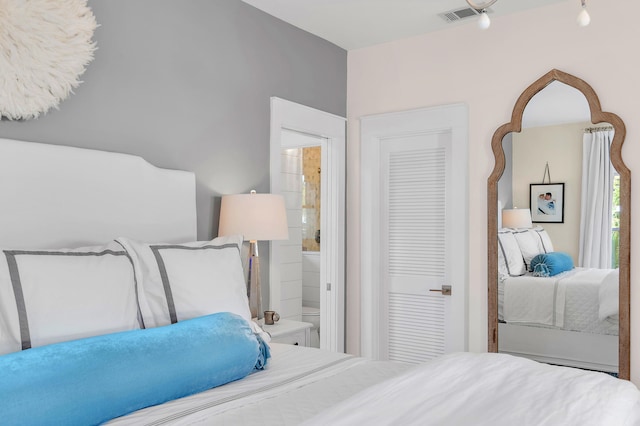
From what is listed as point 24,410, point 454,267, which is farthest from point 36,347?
point 454,267

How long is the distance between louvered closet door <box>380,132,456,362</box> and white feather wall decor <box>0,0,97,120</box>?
2.29 meters

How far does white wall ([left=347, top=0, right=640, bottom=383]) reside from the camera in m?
3.04

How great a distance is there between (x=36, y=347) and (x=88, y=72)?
4.48ft

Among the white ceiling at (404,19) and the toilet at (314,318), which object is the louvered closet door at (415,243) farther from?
the toilet at (314,318)

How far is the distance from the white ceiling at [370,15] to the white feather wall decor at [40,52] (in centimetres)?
122

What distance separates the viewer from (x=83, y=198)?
229 cm

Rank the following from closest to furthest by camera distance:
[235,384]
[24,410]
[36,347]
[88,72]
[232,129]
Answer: [24,410] → [36,347] → [235,384] → [88,72] → [232,129]

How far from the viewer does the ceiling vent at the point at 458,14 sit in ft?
10.9

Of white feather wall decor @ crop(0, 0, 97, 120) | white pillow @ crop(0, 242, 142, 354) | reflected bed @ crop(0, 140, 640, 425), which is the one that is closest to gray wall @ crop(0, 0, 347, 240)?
white feather wall decor @ crop(0, 0, 97, 120)

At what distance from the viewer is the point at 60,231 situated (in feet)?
7.24

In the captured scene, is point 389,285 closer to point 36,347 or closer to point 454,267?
point 454,267

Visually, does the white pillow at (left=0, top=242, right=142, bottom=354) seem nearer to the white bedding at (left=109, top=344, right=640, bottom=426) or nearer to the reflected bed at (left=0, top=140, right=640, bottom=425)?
the reflected bed at (left=0, top=140, right=640, bottom=425)

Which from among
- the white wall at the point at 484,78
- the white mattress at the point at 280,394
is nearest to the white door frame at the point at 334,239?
the white wall at the point at 484,78

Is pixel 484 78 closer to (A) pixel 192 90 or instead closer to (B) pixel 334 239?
(B) pixel 334 239
